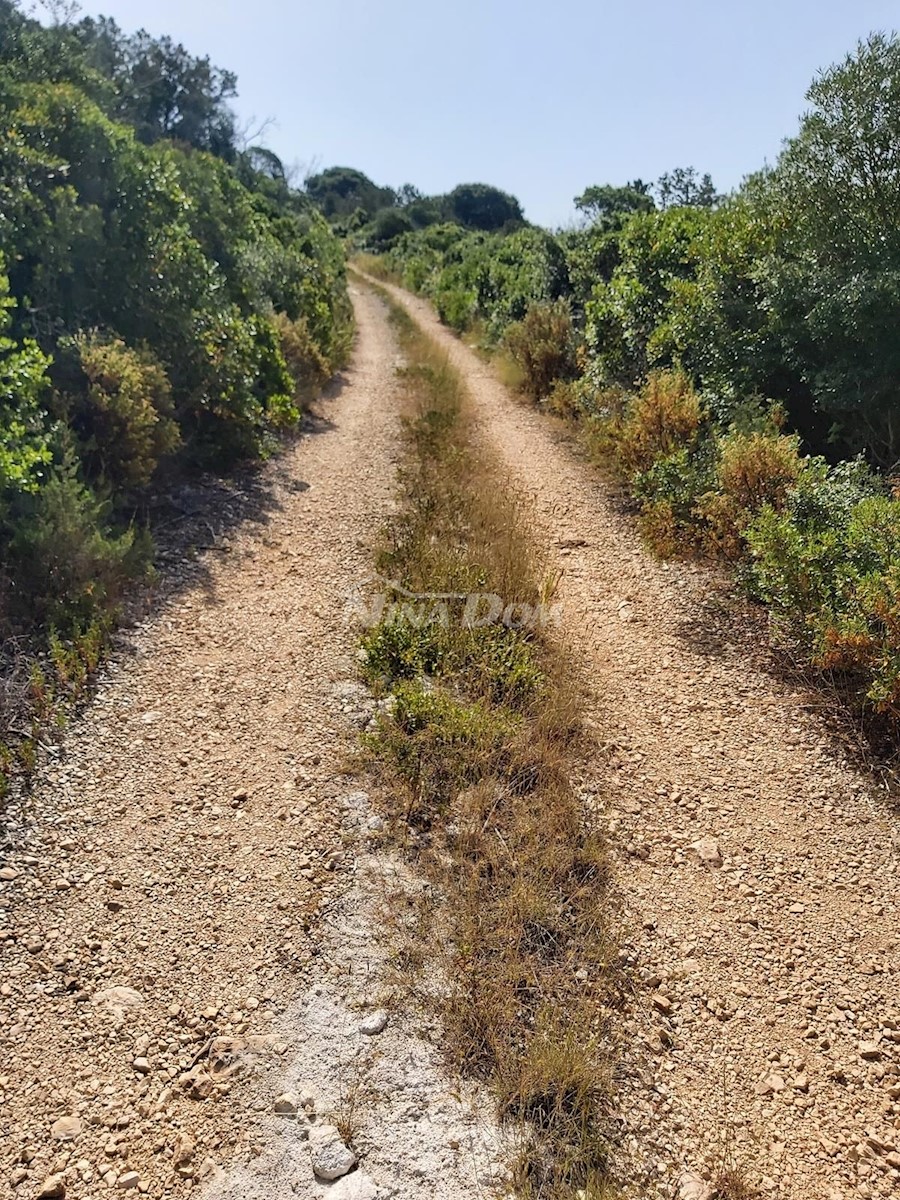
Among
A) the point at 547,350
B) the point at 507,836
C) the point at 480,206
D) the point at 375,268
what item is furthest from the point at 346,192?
the point at 507,836

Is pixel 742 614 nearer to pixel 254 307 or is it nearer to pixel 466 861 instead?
pixel 466 861

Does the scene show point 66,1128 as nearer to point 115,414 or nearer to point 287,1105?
point 287,1105

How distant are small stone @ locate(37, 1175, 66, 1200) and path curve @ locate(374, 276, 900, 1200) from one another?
5.86 feet

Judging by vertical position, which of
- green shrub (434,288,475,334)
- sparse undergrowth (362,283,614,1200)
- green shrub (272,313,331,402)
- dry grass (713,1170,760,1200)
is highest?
green shrub (434,288,475,334)

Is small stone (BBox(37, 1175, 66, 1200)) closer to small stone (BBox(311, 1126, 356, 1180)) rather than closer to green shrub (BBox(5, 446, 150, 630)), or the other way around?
small stone (BBox(311, 1126, 356, 1180))

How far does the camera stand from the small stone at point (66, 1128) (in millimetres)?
2324

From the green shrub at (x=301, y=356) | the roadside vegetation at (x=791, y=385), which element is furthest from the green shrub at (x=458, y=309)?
the roadside vegetation at (x=791, y=385)

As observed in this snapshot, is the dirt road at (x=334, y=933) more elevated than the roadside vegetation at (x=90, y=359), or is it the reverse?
the roadside vegetation at (x=90, y=359)

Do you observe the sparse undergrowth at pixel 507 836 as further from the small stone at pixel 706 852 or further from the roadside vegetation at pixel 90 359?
the roadside vegetation at pixel 90 359

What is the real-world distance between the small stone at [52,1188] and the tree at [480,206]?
6549 centimetres

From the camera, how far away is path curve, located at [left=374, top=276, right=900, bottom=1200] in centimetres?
243

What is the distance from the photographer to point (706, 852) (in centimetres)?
353

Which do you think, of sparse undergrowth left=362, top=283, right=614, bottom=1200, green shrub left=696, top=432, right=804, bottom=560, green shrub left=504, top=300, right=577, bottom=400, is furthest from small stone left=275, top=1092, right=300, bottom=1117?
green shrub left=504, top=300, right=577, bottom=400

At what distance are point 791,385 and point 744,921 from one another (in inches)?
227
